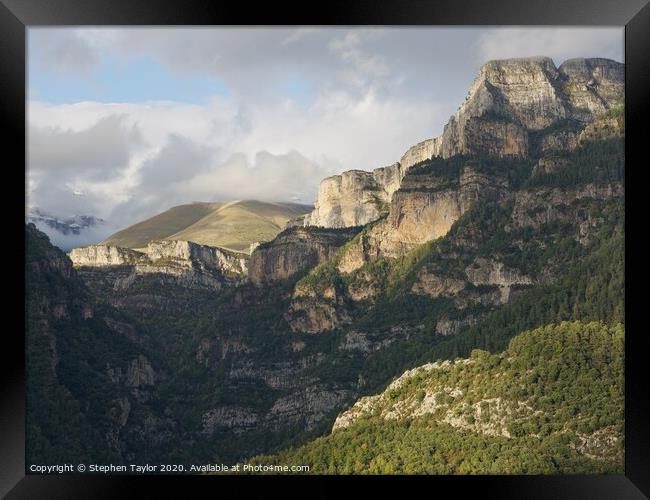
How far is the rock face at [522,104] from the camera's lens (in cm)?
6347

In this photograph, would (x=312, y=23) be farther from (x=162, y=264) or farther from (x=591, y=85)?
(x=162, y=264)

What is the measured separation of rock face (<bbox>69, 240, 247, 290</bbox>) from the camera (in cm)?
7812

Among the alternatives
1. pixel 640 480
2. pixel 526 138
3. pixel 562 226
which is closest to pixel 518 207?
pixel 562 226

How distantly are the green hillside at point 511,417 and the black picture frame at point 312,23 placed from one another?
16238 mm

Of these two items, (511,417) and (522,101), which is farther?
(522,101)

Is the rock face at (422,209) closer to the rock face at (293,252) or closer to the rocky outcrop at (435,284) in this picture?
the rocky outcrop at (435,284)

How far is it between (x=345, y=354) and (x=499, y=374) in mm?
25303

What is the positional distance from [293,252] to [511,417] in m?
41.6

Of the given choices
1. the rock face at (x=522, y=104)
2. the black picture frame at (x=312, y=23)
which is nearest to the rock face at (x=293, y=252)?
the rock face at (x=522, y=104)

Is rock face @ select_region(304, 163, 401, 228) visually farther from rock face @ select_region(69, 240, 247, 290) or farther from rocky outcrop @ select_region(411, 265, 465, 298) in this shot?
rocky outcrop @ select_region(411, 265, 465, 298)

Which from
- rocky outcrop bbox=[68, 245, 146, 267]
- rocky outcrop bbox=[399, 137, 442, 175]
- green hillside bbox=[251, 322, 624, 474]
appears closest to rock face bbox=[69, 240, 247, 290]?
rocky outcrop bbox=[68, 245, 146, 267]

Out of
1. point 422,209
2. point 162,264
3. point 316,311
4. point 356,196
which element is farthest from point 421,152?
point 162,264

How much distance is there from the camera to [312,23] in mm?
13258

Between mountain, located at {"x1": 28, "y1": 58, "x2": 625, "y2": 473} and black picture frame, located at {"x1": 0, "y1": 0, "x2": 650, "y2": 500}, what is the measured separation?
62.4 feet
